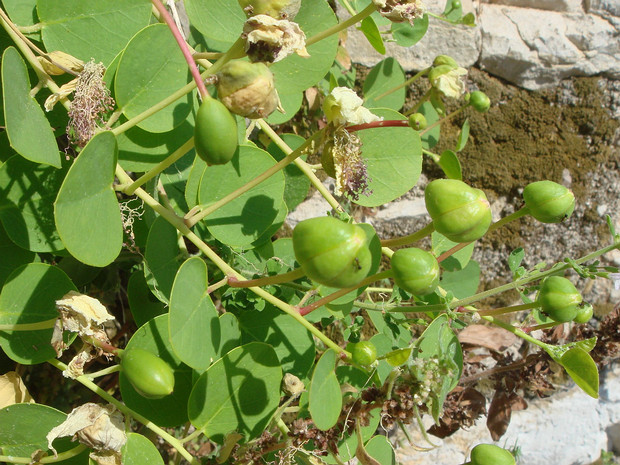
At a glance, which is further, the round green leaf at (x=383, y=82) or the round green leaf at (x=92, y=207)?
the round green leaf at (x=383, y=82)

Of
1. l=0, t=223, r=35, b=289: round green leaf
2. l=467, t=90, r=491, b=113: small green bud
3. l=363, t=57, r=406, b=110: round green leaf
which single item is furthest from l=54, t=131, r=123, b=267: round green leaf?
l=467, t=90, r=491, b=113: small green bud

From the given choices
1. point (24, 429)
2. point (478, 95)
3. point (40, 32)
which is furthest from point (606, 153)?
point (24, 429)

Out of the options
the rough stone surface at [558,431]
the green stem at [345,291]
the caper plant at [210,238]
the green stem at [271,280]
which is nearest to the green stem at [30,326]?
the caper plant at [210,238]

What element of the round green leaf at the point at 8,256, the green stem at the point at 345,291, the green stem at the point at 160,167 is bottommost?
the green stem at the point at 345,291

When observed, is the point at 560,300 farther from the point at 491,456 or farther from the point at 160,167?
the point at 160,167

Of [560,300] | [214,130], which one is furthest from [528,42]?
[214,130]

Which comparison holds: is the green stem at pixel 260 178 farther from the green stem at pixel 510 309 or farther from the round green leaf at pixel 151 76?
the green stem at pixel 510 309
